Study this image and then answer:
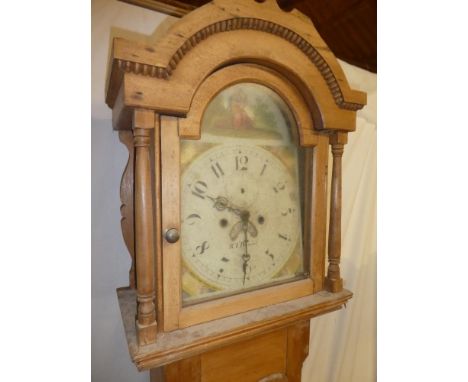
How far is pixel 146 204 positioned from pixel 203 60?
32cm

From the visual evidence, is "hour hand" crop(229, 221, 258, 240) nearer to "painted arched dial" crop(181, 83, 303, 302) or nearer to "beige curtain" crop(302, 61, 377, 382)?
"painted arched dial" crop(181, 83, 303, 302)

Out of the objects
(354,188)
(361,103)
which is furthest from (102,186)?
(354,188)

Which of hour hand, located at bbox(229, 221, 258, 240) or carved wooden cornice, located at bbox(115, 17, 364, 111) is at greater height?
carved wooden cornice, located at bbox(115, 17, 364, 111)

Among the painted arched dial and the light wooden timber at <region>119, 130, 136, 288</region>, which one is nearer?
the painted arched dial

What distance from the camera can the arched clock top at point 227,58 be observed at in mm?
521

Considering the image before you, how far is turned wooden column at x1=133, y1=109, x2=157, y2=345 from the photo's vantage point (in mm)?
540

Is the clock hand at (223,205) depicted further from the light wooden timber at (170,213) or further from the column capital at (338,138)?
the column capital at (338,138)

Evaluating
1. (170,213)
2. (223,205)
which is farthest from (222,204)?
(170,213)

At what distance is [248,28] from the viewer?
0.63 meters

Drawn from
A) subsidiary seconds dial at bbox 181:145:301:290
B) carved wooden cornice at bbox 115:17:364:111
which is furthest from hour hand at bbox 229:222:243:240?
carved wooden cornice at bbox 115:17:364:111

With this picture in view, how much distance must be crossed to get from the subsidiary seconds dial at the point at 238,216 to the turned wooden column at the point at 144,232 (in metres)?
0.08

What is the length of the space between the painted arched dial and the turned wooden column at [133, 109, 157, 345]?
0.08 m

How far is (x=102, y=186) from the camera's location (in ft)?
3.09
